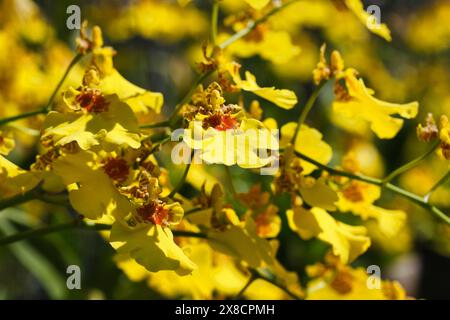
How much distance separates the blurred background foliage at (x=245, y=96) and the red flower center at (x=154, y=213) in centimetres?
36

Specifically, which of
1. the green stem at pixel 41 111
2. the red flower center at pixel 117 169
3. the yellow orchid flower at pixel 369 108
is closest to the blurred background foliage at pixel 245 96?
the green stem at pixel 41 111

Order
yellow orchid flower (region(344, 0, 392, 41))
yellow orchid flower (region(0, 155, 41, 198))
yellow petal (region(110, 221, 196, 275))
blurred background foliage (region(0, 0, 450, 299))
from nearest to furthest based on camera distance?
1. yellow petal (region(110, 221, 196, 275))
2. yellow orchid flower (region(0, 155, 41, 198))
3. yellow orchid flower (region(344, 0, 392, 41))
4. blurred background foliage (region(0, 0, 450, 299))

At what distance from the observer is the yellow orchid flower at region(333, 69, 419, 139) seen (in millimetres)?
891

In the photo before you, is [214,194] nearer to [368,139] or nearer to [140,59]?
[368,139]

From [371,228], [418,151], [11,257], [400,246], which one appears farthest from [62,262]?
[418,151]

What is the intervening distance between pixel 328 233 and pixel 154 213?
0.79 ft

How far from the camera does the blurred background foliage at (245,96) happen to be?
→ 5.03 ft

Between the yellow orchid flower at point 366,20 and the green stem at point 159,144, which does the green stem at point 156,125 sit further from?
the yellow orchid flower at point 366,20

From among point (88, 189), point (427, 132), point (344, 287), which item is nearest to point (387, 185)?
point (427, 132)

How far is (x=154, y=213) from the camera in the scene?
29.4 inches

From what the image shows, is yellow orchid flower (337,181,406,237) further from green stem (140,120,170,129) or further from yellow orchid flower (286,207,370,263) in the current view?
green stem (140,120,170,129)

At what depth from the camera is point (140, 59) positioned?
2596mm

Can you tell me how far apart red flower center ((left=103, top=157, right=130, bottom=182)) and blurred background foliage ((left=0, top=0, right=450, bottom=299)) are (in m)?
0.28

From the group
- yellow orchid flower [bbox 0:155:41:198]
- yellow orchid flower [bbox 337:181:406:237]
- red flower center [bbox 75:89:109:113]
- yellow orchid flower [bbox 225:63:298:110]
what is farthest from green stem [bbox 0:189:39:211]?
yellow orchid flower [bbox 337:181:406:237]
